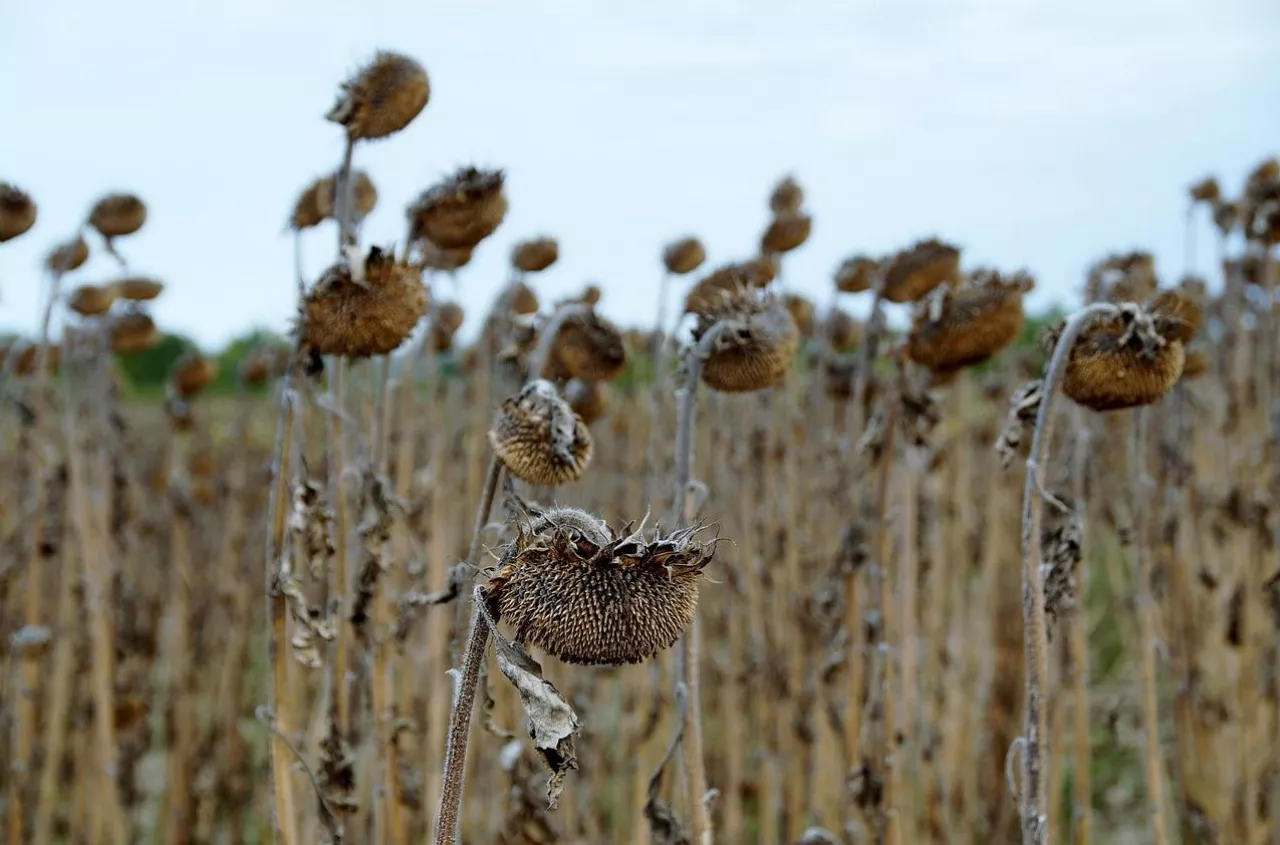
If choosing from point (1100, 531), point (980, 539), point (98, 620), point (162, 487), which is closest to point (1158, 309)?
point (98, 620)

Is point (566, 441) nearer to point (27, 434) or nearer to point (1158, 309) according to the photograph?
point (1158, 309)

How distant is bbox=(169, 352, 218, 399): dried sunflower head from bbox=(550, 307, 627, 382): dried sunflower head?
2.67 m

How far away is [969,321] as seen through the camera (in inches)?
97.4

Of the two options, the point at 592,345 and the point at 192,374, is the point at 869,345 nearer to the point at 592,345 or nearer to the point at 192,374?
the point at 592,345

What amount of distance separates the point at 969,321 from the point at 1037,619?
804 millimetres

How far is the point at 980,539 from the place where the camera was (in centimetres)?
561

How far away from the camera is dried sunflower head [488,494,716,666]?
4.50 ft

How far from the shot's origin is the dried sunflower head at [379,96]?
2342 mm

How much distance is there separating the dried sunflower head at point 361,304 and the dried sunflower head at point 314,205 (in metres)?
0.70

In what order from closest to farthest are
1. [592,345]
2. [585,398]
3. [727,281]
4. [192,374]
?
[592,345] < [727,281] < [585,398] < [192,374]

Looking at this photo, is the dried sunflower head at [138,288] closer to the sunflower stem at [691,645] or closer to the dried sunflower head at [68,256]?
the dried sunflower head at [68,256]

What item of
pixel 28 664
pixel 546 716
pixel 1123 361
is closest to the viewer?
pixel 546 716

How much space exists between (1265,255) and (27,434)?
478 cm

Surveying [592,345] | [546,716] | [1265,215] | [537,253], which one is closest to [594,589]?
[546,716]
